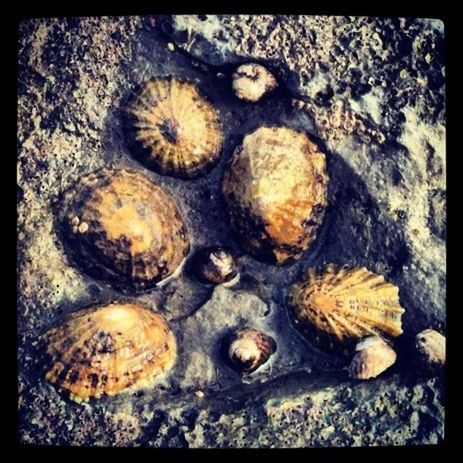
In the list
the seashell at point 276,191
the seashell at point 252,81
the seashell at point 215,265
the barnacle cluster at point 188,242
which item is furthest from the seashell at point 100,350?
the seashell at point 252,81

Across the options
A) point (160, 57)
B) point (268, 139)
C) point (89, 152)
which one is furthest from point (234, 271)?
point (160, 57)

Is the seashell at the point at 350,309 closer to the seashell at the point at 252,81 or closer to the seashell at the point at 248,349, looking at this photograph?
the seashell at the point at 248,349

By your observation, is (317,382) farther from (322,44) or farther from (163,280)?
(322,44)

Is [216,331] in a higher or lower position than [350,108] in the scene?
lower

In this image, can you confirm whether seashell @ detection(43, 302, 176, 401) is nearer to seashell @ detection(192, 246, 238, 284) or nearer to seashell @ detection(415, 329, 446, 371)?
seashell @ detection(192, 246, 238, 284)

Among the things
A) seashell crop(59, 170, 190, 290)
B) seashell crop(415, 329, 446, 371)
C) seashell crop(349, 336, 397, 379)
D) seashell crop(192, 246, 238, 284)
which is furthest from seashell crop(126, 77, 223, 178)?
seashell crop(415, 329, 446, 371)

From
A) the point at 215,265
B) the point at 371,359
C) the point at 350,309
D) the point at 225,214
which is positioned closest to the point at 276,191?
the point at 225,214
